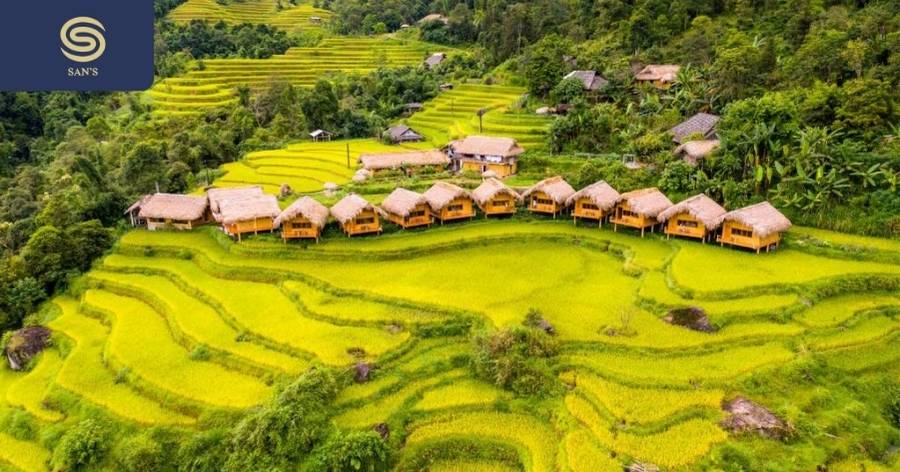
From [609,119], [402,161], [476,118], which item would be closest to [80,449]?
[402,161]

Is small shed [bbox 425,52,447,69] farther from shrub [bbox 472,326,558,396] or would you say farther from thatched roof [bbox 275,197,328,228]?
shrub [bbox 472,326,558,396]

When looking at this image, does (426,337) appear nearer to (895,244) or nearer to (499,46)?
(895,244)

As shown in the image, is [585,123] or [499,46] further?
[499,46]

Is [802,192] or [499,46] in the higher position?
[499,46]

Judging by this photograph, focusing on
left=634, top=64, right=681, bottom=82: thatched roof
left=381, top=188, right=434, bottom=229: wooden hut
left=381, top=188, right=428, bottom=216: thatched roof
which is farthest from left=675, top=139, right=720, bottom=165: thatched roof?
left=381, top=188, right=428, bottom=216: thatched roof

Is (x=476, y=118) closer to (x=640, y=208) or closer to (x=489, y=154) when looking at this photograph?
(x=489, y=154)

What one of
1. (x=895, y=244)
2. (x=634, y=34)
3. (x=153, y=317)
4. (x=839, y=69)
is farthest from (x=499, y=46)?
(x=153, y=317)

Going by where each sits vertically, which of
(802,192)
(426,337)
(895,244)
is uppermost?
(802,192)
